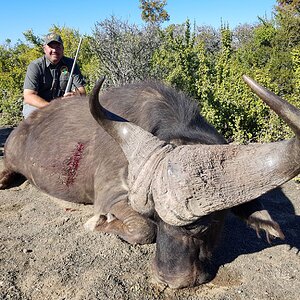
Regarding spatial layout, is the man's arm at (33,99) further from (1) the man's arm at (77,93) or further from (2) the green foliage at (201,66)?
(2) the green foliage at (201,66)

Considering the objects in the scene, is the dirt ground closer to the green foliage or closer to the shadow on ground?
the shadow on ground

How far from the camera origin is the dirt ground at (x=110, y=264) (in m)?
3.12

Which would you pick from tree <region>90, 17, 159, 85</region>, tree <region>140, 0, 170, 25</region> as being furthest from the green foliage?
tree <region>140, 0, 170, 25</region>

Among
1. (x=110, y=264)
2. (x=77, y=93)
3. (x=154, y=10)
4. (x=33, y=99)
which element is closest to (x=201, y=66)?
(x=77, y=93)

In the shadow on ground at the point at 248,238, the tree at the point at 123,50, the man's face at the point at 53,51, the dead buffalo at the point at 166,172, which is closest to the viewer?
the dead buffalo at the point at 166,172

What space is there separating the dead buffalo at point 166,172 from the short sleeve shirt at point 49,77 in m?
2.03

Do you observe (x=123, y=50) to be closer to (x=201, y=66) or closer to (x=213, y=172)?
(x=201, y=66)

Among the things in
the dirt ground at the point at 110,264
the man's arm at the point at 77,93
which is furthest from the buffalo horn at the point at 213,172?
the man's arm at the point at 77,93

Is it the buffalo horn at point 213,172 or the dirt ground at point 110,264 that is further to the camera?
the dirt ground at point 110,264

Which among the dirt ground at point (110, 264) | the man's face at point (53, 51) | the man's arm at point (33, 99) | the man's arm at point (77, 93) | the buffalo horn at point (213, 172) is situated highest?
the man's face at point (53, 51)

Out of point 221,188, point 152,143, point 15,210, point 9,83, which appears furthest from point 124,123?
point 9,83

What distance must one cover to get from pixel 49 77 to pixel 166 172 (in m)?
A: 4.97

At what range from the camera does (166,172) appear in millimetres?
2707

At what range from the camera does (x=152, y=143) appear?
117 inches
